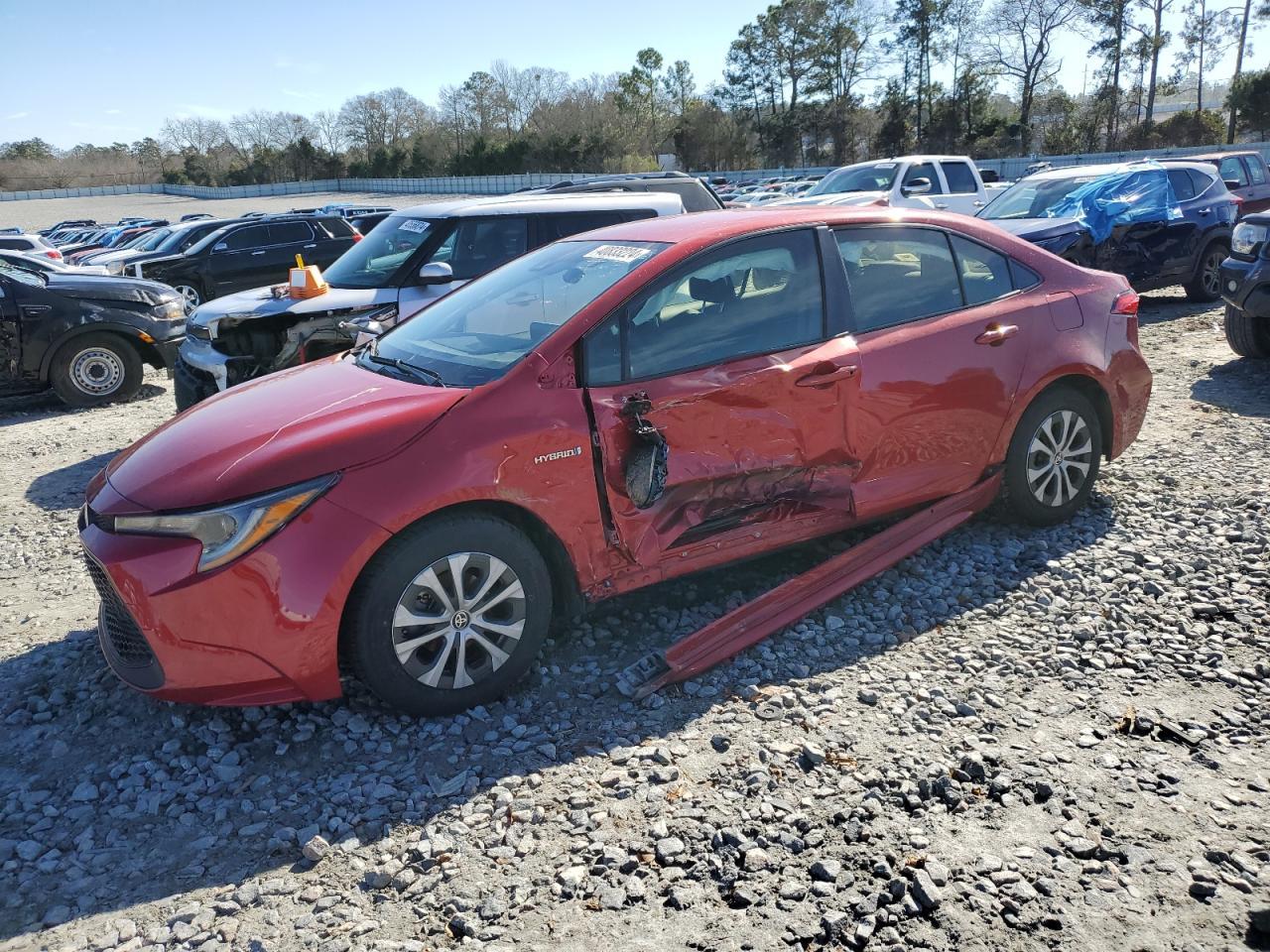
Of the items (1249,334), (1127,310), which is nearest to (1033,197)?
(1249,334)

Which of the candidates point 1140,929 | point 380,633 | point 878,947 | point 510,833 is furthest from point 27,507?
point 1140,929

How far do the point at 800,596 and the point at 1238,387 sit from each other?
235 inches

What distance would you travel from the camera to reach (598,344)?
3.91 meters

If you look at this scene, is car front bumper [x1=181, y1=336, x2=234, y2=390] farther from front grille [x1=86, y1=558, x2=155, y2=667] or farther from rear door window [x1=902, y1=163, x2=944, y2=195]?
rear door window [x1=902, y1=163, x2=944, y2=195]

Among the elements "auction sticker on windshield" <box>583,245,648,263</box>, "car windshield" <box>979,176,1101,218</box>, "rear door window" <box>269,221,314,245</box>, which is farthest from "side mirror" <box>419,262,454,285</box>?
"rear door window" <box>269,221,314,245</box>

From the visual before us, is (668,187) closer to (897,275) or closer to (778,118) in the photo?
(897,275)

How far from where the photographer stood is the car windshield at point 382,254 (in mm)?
7961

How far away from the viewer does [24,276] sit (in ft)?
33.3

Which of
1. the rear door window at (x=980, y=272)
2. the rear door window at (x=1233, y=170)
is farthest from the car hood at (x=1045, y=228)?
the rear door window at (x=980, y=272)

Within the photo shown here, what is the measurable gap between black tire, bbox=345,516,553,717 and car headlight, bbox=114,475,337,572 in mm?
324

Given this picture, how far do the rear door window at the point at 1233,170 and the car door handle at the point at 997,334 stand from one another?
12.8m

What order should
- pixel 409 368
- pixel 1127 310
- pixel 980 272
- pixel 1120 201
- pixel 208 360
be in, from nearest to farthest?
1. pixel 409 368
2. pixel 980 272
3. pixel 1127 310
4. pixel 208 360
5. pixel 1120 201

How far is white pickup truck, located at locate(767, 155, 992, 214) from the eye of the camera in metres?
16.1

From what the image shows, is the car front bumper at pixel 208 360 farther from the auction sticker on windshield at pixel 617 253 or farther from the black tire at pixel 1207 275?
the black tire at pixel 1207 275
